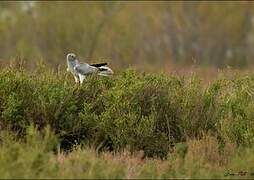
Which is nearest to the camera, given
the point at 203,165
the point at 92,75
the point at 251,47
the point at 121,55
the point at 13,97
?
the point at 203,165

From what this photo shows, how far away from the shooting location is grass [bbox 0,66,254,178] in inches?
401

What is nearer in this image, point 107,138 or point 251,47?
point 107,138

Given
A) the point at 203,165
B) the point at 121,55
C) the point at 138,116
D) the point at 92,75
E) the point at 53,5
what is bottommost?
the point at 203,165

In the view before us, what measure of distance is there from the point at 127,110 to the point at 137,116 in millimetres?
204

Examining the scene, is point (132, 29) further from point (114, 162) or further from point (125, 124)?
point (114, 162)

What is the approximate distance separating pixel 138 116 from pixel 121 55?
102ft

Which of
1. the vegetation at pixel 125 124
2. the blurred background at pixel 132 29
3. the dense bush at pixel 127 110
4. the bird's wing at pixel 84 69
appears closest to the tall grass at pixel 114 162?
the vegetation at pixel 125 124

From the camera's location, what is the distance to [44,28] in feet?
140

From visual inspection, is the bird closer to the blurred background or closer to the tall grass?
the tall grass

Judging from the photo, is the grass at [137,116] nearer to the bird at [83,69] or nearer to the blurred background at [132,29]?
the bird at [83,69]

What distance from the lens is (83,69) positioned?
12352mm

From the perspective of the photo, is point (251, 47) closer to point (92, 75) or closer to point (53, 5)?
point (53, 5)

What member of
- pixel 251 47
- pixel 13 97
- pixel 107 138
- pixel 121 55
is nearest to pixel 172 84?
pixel 107 138

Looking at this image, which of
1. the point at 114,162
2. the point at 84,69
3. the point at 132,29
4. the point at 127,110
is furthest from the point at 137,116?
the point at 132,29
